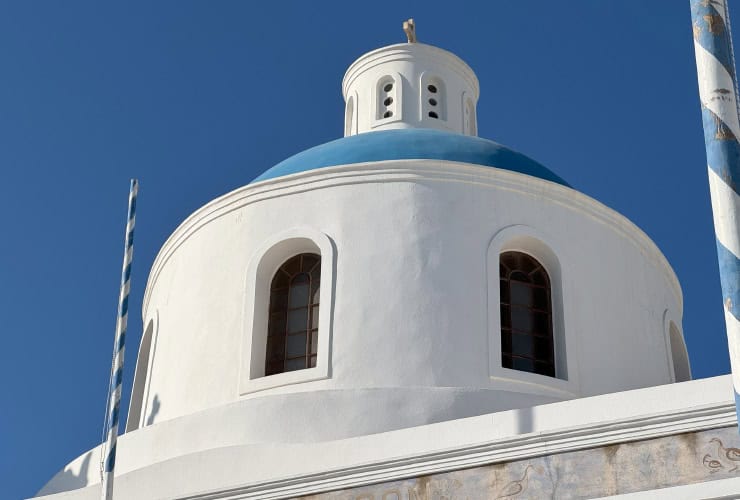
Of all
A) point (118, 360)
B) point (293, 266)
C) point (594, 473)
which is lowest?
point (594, 473)

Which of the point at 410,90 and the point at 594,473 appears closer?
the point at 594,473

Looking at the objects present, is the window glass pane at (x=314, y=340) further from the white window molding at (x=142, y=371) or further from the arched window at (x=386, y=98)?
the arched window at (x=386, y=98)

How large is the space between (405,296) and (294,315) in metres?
1.13

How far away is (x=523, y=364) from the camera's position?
37.5 feet

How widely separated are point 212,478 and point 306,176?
10.9 feet

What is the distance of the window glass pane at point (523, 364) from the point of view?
37.4 feet

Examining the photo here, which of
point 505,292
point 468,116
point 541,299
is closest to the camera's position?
point 505,292

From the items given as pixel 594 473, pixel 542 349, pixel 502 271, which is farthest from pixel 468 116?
pixel 594 473

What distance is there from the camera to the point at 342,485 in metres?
9.20

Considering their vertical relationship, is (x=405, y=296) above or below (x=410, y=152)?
below

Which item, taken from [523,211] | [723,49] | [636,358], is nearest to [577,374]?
[636,358]

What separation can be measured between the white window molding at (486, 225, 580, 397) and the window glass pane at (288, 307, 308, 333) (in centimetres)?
168

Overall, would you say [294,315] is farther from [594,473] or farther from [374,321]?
[594,473]

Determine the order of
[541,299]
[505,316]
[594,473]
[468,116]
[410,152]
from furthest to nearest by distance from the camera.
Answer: [468,116], [410,152], [541,299], [505,316], [594,473]
